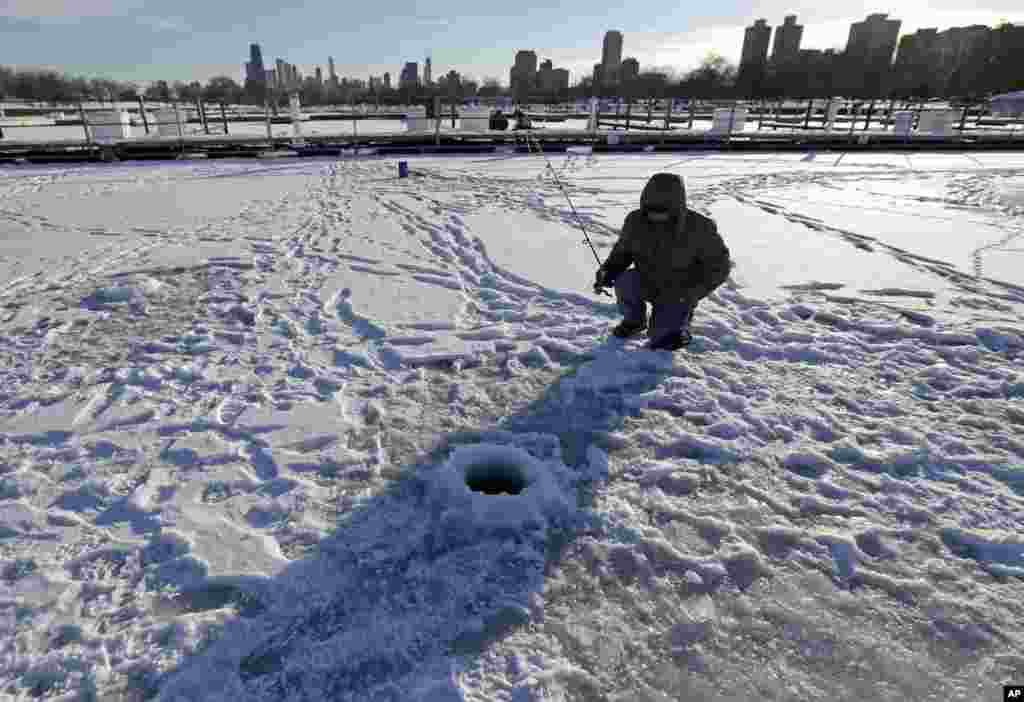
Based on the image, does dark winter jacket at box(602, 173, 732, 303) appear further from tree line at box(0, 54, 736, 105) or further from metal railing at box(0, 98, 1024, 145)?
tree line at box(0, 54, 736, 105)

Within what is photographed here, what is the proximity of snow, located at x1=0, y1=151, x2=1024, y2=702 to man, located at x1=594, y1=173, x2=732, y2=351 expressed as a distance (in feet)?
1.05

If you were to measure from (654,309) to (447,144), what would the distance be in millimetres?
16117

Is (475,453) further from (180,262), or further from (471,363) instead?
(180,262)

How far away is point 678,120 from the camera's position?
3484cm

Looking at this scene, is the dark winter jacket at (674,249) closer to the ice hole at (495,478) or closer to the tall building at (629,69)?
the ice hole at (495,478)

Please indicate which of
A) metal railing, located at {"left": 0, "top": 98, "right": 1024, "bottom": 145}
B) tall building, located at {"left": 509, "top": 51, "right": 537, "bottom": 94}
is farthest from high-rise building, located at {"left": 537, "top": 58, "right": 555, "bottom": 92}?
metal railing, located at {"left": 0, "top": 98, "right": 1024, "bottom": 145}

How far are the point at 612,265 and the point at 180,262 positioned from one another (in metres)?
4.84

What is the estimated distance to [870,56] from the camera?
79438 mm

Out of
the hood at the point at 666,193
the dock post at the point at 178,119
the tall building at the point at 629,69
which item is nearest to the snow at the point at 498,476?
the hood at the point at 666,193

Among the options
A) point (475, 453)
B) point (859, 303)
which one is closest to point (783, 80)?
point (859, 303)

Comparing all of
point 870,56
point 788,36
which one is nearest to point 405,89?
point 870,56

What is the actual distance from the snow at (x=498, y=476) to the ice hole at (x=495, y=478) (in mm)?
22

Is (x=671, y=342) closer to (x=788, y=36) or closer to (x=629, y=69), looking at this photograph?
(x=629, y=69)

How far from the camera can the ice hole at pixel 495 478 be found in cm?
274
